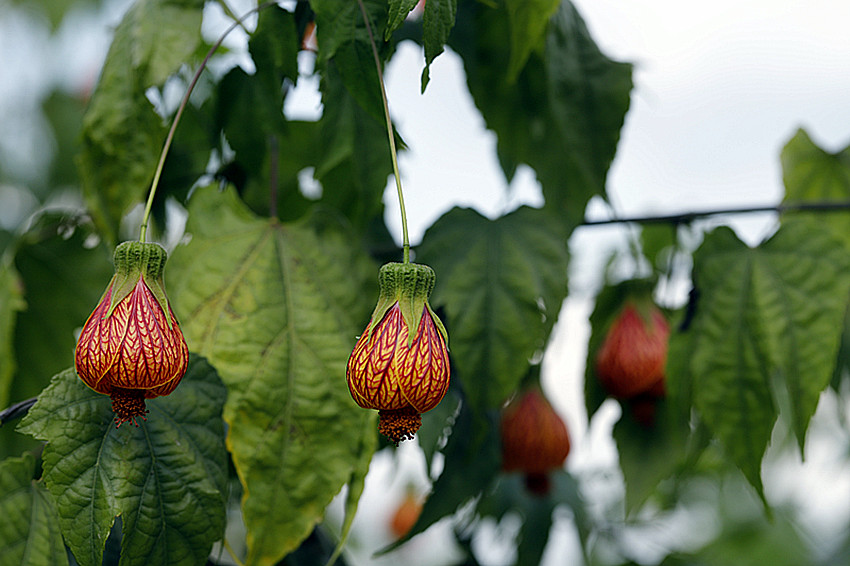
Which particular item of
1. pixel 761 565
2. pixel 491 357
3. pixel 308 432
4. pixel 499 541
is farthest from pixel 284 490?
pixel 761 565

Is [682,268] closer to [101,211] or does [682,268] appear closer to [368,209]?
[368,209]

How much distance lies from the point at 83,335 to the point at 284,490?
0.17m

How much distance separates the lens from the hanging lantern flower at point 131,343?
0.38 meters

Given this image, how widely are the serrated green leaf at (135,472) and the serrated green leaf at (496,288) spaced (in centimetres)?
18

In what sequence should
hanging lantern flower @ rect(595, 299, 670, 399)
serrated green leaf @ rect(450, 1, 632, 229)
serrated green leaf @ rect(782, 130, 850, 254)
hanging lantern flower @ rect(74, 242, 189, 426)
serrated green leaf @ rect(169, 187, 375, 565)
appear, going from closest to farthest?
hanging lantern flower @ rect(74, 242, 189, 426) → serrated green leaf @ rect(169, 187, 375, 565) → serrated green leaf @ rect(450, 1, 632, 229) → hanging lantern flower @ rect(595, 299, 670, 399) → serrated green leaf @ rect(782, 130, 850, 254)

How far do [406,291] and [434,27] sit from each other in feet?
0.45

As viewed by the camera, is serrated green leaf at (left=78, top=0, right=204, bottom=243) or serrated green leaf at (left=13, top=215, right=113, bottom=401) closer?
serrated green leaf at (left=78, top=0, right=204, bottom=243)

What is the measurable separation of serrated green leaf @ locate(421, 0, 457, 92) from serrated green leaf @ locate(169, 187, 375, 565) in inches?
7.6

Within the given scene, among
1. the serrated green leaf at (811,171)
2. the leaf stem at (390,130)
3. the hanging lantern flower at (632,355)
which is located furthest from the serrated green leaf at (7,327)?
the serrated green leaf at (811,171)

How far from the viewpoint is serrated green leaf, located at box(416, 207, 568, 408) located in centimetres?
55

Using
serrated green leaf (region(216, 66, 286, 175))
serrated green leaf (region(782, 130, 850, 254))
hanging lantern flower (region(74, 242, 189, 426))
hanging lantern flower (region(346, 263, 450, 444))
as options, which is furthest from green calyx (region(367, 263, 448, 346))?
serrated green leaf (region(782, 130, 850, 254))

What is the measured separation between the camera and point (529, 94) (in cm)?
67

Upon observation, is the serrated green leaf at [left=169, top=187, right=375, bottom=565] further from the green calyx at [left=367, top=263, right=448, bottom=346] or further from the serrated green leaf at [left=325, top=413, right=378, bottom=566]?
the green calyx at [left=367, top=263, right=448, bottom=346]

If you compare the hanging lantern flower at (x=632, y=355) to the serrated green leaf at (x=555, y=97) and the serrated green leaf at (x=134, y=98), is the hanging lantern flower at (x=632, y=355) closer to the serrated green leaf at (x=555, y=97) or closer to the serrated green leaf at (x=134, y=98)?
the serrated green leaf at (x=555, y=97)
